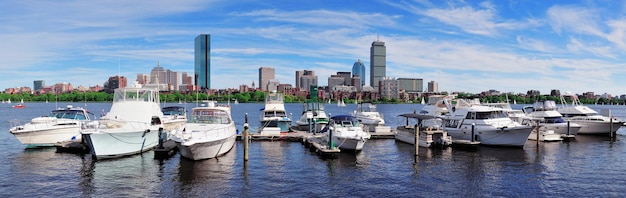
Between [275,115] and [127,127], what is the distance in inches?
1037

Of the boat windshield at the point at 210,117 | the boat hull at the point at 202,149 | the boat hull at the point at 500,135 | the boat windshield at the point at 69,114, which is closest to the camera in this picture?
the boat hull at the point at 202,149

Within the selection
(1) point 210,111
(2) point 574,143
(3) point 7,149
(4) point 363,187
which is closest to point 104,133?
(1) point 210,111

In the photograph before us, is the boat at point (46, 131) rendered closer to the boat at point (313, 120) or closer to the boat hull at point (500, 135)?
the boat at point (313, 120)

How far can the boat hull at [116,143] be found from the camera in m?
32.8

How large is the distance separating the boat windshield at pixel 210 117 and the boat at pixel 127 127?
9.23ft

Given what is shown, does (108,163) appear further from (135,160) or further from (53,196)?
(53,196)

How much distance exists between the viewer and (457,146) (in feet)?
143

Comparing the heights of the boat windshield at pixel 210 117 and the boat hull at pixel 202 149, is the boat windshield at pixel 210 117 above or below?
above

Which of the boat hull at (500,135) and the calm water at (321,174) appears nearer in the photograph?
the calm water at (321,174)

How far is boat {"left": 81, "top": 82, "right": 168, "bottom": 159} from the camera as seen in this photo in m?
33.2

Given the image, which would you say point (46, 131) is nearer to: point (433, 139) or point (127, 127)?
point (127, 127)

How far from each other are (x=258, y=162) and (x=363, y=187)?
1047 centimetres

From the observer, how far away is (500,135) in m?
43.1

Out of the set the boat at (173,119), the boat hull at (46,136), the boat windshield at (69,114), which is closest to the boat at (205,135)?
the boat at (173,119)
